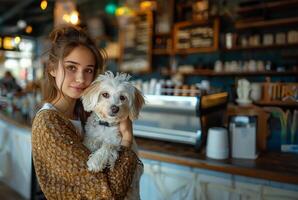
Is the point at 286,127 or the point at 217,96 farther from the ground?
the point at 217,96

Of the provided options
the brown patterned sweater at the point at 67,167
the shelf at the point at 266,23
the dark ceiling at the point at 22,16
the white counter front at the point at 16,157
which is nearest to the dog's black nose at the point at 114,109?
the brown patterned sweater at the point at 67,167

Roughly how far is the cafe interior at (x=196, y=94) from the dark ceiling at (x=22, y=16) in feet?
0.28

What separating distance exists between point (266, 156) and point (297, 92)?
611 millimetres

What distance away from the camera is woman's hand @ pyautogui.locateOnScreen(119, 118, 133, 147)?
3.76 ft

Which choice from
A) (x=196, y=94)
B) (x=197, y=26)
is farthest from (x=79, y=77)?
(x=197, y=26)

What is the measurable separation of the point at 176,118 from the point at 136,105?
4.29 feet

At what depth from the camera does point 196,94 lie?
3014 mm

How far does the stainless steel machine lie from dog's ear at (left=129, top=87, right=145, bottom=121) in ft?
2.74

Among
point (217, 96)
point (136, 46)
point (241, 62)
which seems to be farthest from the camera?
point (136, 46)

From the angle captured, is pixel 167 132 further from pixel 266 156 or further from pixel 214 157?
pixel 266 156

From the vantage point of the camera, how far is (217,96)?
2.42 metres

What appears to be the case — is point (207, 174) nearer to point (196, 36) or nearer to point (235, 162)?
point (235, 162)

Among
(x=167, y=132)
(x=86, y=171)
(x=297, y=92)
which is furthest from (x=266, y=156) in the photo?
(x=86, y=171)

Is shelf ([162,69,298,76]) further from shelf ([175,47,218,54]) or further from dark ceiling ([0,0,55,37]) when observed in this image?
dark ceiling ([0,0,55,37])
